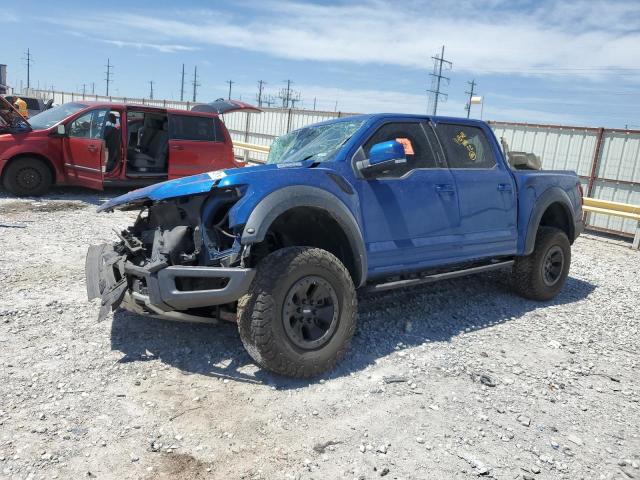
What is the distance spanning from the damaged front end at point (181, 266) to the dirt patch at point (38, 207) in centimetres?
526

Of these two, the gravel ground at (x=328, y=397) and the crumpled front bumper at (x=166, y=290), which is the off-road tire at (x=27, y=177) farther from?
the crumpled front bumper at (x=166, y=290)

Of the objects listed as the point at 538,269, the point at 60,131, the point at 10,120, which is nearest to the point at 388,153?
the point at 538,269

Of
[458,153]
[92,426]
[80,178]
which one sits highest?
[458,153]

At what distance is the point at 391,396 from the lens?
11.8ft

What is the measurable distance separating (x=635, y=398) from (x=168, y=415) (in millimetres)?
3263

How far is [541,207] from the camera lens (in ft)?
18.6

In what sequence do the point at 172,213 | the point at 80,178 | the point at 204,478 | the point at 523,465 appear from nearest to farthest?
the point at 204,478 < the point at 523,465 < the point at 172,213 < the point at 80,178

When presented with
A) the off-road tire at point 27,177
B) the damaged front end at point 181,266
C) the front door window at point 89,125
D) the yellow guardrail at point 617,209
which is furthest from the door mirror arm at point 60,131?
the yellow guardrail at point 617,209

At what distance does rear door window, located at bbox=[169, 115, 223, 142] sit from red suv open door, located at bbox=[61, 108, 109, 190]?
4.25 ft

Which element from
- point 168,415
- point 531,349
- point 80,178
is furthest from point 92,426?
point 80,178

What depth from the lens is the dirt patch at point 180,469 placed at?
8.75 ft

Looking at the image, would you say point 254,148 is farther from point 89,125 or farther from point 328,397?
point 328,397

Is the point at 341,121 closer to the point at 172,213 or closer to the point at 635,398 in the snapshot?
the point at 172,213

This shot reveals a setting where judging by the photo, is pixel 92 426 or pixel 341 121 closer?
pixel 92 426
